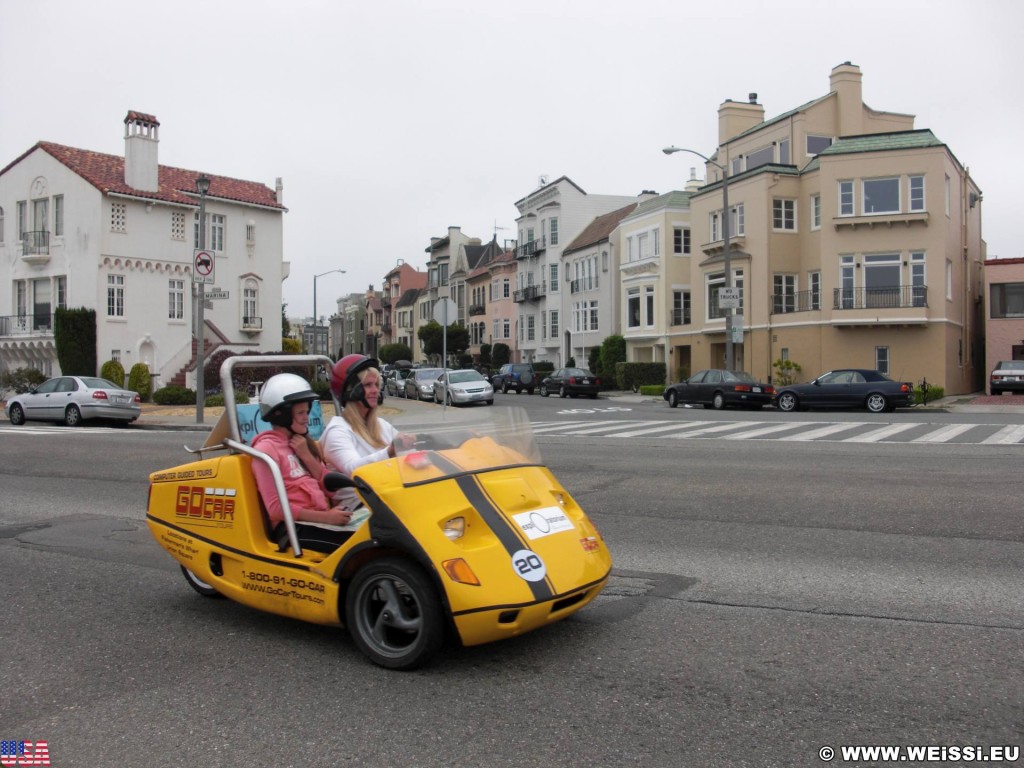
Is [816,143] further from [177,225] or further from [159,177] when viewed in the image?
[159,177]

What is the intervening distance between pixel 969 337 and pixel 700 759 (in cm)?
4161

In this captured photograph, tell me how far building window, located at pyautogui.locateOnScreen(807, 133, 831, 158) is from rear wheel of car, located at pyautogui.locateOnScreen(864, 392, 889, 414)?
17950 millimetres

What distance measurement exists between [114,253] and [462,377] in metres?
15.6

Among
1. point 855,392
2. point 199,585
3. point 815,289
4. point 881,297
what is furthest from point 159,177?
point 199,585

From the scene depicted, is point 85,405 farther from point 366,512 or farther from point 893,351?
point 893,351

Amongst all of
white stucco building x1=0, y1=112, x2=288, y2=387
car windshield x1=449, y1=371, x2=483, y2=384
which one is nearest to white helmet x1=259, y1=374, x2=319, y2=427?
car windshield x1=449, y1=371, x2=483, y2=384

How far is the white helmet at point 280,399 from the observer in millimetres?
5340

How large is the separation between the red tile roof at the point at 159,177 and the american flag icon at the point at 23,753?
1408 inches

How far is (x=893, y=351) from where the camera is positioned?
3503cm

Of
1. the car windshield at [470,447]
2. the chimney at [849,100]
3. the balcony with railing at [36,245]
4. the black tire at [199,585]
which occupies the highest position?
the chimney at [849,100]

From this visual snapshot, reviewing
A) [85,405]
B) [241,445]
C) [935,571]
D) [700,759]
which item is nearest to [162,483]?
[241,445]

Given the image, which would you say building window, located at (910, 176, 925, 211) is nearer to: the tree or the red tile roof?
the red tile roof

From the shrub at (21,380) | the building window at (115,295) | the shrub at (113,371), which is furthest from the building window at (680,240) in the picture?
the shrub at (21,380)

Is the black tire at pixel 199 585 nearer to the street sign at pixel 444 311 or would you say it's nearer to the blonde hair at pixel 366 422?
the blonde hair at pixel 366 422
